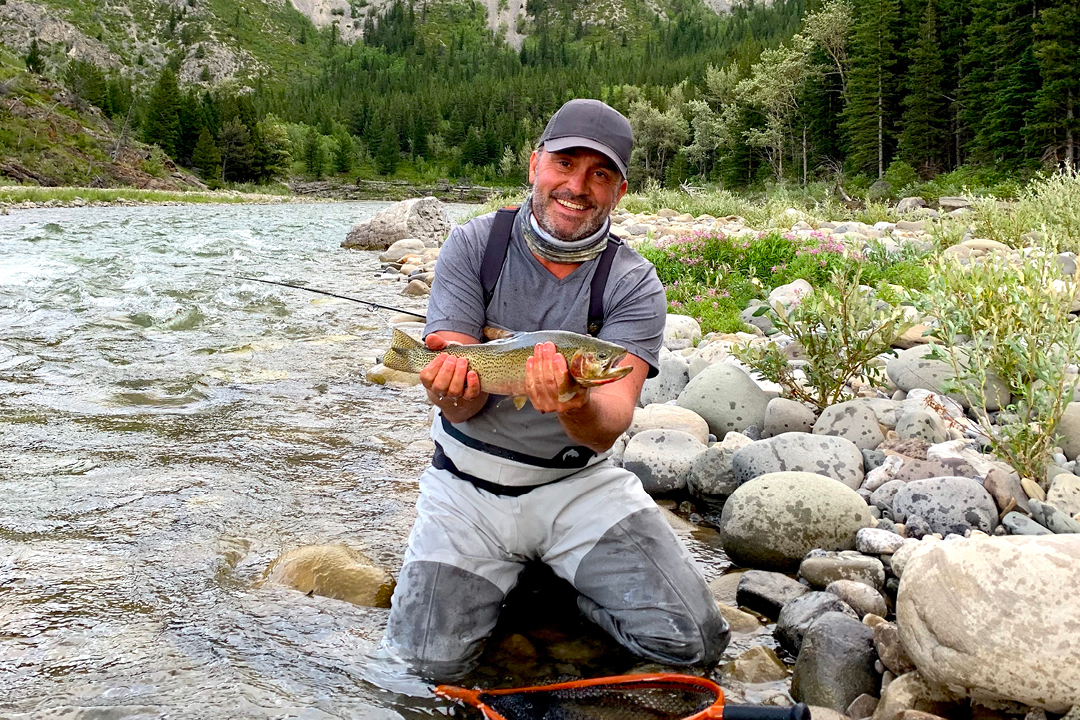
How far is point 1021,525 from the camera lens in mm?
4410

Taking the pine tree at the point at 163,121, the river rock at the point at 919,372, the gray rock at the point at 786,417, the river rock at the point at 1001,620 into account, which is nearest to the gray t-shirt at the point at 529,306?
the river rock at the point at 1001,620

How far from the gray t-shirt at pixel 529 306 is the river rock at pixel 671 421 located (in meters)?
2.46

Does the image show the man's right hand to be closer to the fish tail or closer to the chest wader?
the fish tail

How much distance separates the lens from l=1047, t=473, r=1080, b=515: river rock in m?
4.54

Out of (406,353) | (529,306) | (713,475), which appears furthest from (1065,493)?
(406,353)

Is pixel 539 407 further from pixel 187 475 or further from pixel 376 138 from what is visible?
pixel 376 138

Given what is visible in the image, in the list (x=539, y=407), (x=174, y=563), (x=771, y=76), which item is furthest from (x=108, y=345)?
(x=771, y=76)

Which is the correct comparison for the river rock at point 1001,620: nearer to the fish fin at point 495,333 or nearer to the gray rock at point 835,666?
the gray rock at point 835,666

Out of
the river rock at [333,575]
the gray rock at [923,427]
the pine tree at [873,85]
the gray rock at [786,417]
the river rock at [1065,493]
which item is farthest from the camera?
the pine tree at [873,85]

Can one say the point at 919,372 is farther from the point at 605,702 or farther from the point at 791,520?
the point at 605,702

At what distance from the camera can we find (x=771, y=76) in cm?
6469

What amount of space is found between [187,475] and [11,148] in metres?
69.3

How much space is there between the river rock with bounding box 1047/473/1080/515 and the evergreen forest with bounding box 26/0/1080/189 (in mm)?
11345

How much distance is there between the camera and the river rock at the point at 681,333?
31.0ft
